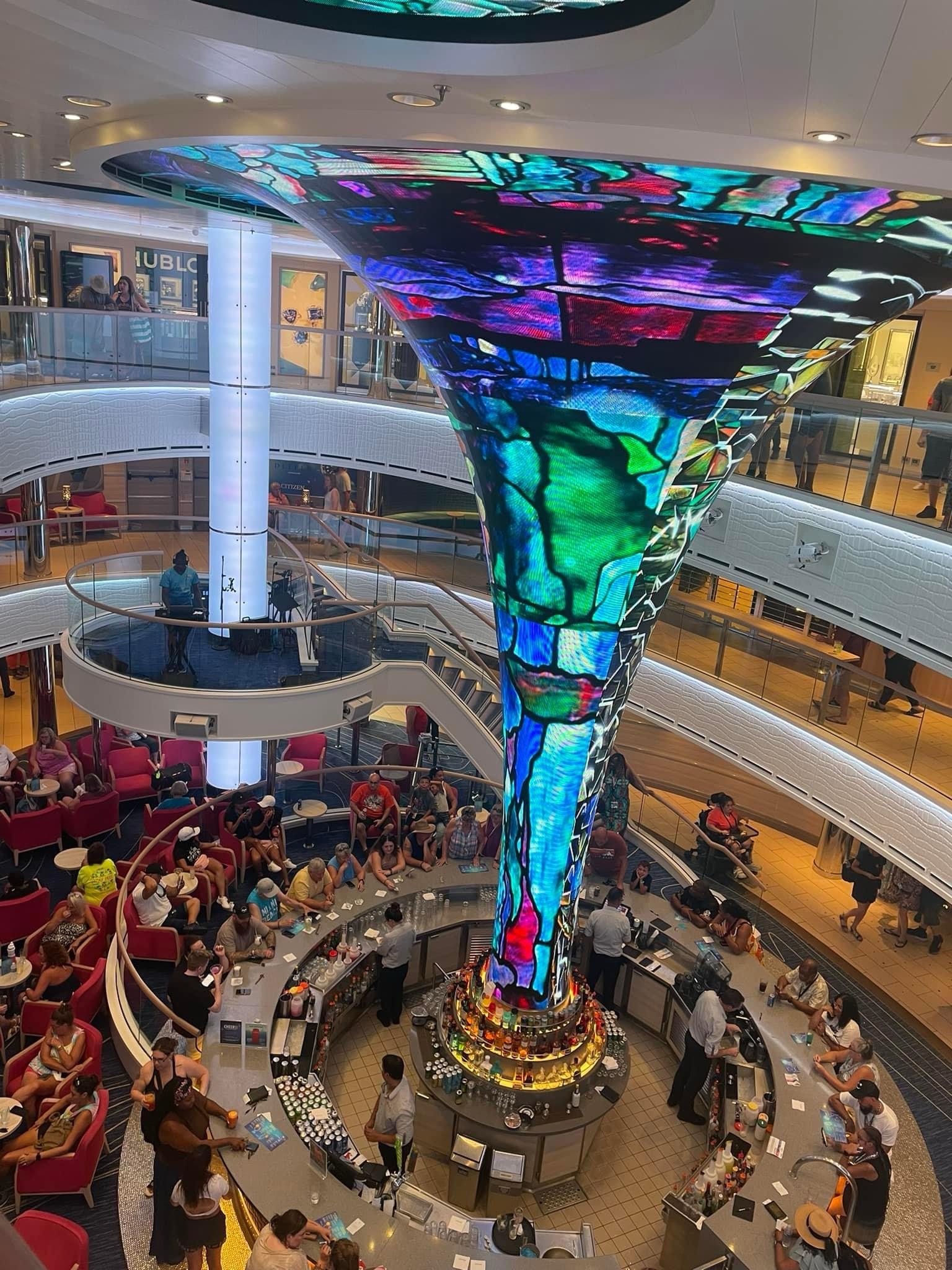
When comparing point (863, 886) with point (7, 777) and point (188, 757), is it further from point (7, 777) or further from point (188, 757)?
point (7, 777)

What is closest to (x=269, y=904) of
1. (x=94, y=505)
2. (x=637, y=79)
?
(x=637, y=79)

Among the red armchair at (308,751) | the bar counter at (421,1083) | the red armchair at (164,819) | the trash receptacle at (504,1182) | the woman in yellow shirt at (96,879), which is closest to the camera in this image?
the bar counter at (421,1083)

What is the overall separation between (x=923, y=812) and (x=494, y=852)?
14.4 feet

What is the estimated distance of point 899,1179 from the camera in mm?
7699

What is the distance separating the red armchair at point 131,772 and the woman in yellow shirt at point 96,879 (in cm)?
285

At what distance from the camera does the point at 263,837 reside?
1148 centimetres

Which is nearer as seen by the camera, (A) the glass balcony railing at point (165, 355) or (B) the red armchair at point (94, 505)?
(A) the glass balcony railing at point (165, 355)

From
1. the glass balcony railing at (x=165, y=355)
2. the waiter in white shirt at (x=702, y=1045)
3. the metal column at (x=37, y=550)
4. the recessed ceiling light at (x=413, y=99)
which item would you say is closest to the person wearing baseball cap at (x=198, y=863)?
the waiter in white shirt at (x=702, y=1045)

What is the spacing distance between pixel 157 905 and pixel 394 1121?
3584mm

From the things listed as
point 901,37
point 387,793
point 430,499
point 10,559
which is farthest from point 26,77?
point 430,499

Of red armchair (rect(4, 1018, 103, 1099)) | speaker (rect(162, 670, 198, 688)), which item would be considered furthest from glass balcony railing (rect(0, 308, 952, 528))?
red armchair (rect(4, 1018, 103, 1099))

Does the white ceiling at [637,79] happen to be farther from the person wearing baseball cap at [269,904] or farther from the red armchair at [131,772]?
the red armchair at [131,772]

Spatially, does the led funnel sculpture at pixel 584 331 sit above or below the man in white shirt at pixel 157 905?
above

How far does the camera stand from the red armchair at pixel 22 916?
946 cm
